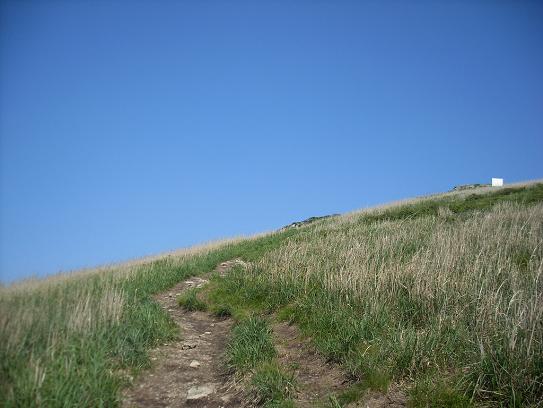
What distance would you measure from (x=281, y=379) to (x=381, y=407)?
56.6 inches

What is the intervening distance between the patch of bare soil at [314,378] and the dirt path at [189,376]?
3.24 ft

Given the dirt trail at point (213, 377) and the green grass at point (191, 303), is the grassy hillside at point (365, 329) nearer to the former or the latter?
the dirt trail at point (213, 377)

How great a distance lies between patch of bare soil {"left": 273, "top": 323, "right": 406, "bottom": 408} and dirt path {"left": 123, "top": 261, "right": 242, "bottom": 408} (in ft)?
3.24

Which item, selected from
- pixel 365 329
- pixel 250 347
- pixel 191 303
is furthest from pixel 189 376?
pixel 191 303

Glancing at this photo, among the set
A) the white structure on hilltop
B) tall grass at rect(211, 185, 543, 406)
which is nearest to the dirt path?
tall grass at rect(211, 185, 543, 406)

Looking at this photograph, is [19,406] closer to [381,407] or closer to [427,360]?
[381,407]

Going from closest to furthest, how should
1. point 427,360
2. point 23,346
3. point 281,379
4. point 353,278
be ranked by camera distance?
point 23,346 → point 427,360 → point 281,379 → point 353,278

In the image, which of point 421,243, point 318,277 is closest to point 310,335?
point 318,277

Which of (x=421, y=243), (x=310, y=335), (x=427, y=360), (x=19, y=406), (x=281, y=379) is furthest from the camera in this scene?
(x=421, y=243)

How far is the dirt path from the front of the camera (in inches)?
225

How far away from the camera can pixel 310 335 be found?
24.0 feet

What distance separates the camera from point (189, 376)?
6.56 metres

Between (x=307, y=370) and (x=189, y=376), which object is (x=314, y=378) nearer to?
(x=307, y=370)

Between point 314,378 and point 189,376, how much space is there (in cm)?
208
